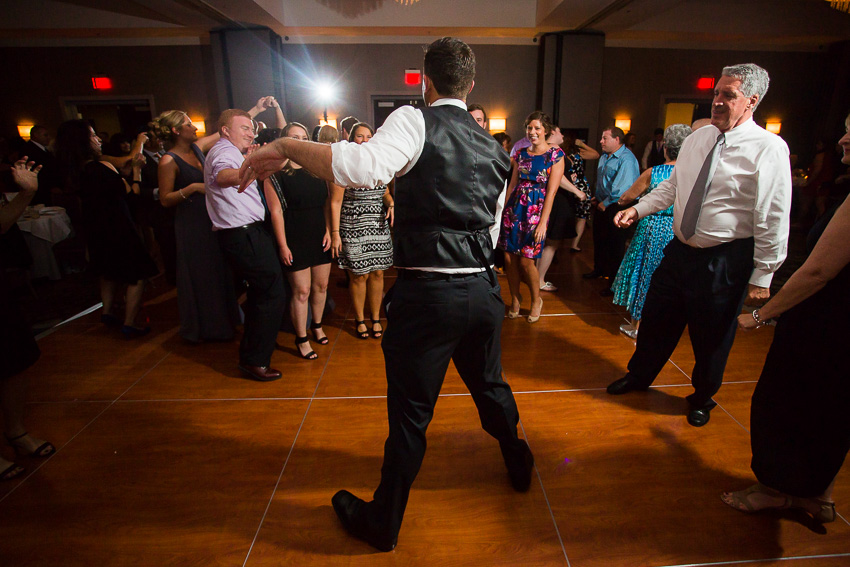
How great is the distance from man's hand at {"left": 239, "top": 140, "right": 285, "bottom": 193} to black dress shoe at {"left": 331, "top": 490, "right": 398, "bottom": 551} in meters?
1.15

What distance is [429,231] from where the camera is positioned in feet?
4.35

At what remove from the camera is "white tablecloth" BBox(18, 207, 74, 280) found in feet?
15.2

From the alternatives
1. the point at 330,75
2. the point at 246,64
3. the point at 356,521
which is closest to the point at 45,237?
the point at 246,64

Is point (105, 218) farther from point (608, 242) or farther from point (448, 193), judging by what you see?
point (608, 242)

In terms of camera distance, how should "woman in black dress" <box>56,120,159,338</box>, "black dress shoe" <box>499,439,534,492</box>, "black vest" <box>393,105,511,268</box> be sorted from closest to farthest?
"black vest" <box>393,105,511,268</box> < "black dress shoe" <box>499,439,534,492</box> < "woman in black dress" <box>56,120,159,338</box>

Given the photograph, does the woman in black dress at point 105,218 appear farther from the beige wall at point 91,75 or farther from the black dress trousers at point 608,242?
the beige wall at point 91,75

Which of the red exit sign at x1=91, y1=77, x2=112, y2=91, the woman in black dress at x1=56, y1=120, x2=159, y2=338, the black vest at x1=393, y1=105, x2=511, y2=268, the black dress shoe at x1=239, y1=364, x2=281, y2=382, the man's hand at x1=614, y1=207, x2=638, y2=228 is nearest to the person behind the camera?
the black vest at x1=393, y1=105, x2=511, y2=268

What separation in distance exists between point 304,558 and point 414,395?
2.43ft

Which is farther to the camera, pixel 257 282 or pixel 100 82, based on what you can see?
pixel 100 82

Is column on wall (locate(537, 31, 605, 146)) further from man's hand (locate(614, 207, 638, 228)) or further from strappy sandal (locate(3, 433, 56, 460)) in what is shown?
strappy sandal (locate(3, 433, 56, 460))

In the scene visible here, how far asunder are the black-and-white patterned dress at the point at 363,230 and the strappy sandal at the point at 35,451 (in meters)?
1.79

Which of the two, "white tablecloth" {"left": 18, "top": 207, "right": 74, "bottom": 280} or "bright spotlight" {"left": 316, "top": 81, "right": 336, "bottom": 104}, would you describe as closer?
"white tablecloth" {"left": 18, "top": 207, "right": 74, "bottom": 280}

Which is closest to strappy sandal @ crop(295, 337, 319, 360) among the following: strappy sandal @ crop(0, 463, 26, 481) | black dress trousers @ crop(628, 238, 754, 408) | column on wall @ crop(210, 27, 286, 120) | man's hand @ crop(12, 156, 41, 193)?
strappy sandal @ crop(0, 463, 26, 481)

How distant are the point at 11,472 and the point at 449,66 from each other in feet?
8.05
